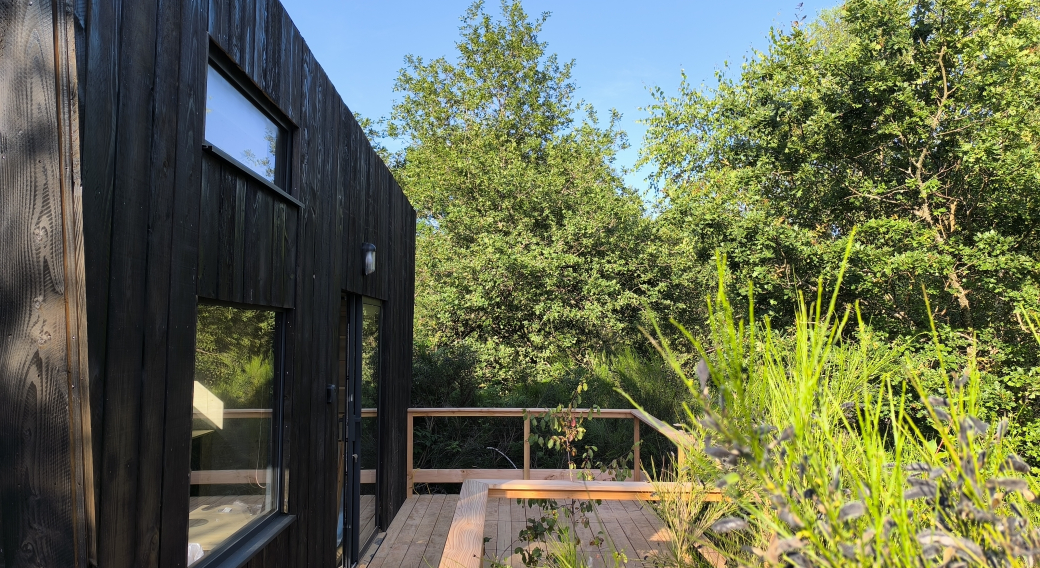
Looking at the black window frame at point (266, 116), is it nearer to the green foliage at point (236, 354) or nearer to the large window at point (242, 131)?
the large window at point (242, 131)

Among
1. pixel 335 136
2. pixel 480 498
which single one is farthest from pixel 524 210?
pixel 480 498

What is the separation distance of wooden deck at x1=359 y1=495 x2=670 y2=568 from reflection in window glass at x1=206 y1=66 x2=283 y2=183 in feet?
8.25

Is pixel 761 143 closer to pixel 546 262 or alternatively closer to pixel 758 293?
pixel 758 293

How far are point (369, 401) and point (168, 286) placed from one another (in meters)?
3.06

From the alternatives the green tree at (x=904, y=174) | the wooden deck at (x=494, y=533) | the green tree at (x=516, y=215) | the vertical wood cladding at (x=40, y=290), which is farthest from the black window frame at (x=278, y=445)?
the green tree at (x=516, y=215)

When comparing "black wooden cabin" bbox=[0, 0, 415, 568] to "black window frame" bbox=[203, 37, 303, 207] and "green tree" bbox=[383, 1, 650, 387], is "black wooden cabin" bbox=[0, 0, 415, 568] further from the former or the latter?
"green tree" bbox=[383, 1, 650, 387]

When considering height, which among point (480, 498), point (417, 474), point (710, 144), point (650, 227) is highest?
point (710, 144)

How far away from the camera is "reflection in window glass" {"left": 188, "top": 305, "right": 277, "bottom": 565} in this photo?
2.30 meters

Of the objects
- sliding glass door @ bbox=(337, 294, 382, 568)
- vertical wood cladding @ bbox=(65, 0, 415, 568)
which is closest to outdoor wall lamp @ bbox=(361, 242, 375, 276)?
sliding glass door @ bbox=(337, 294, 382, 568)

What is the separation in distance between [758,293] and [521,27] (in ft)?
34.6

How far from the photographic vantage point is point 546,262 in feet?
36.2

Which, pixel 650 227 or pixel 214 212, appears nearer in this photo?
pixel 214 212

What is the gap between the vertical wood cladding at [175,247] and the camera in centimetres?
166

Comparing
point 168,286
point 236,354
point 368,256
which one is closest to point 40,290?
point 168,286
